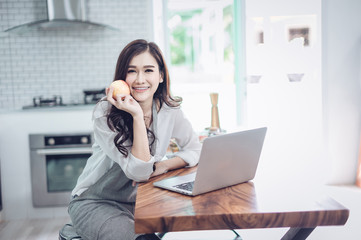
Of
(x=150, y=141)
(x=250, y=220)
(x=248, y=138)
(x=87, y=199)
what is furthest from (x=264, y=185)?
(x=87, y=199)

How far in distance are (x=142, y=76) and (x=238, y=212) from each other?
31.1 inches

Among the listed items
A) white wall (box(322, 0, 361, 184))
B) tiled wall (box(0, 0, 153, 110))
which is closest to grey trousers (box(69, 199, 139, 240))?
tiled wall (box(0, 0, 153, 110))

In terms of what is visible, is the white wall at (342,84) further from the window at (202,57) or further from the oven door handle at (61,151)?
the window at (202,57)

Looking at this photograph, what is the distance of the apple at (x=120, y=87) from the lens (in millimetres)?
1479

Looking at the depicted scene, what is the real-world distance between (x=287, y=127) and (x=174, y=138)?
2.61 meters

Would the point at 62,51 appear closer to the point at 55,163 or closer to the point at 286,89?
the point at 55,163

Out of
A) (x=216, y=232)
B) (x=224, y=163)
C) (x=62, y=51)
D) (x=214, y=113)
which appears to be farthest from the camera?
(x=62, y=51)

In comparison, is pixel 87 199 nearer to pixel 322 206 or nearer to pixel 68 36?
pixel 322 206

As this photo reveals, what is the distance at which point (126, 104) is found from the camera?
1454mm

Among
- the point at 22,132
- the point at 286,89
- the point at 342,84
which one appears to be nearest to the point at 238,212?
the point at 22,132

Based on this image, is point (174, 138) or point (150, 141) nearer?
point (150, 141)

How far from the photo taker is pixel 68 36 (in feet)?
12.9

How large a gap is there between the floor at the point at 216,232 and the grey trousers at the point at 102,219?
3.69ft

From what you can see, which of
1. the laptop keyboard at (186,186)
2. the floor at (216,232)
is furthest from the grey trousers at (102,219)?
the floor at (216,232)
